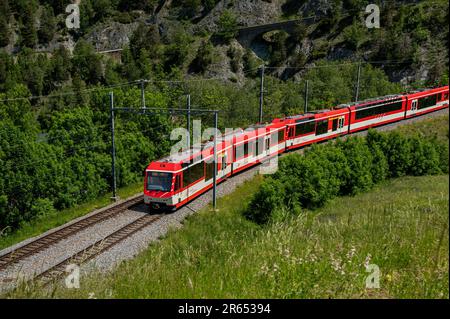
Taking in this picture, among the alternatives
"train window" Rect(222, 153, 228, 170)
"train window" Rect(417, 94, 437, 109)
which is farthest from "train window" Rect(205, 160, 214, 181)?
"train window" Rect(417, 94, 437, 109)

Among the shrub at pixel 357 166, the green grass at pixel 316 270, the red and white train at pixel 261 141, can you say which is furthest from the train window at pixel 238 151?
the green grass at pixel 316 270

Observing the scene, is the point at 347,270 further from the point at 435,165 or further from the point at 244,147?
the point at 435,165

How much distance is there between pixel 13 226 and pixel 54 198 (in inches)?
122

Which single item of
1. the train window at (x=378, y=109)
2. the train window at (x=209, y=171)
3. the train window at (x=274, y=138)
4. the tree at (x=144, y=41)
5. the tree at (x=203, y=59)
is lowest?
the train window at (x=209, y=171)

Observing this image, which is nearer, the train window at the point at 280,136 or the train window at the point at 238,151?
the train window at the point at 238,151

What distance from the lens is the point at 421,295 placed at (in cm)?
475

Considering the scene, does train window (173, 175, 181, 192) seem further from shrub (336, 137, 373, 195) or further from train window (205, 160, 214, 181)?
shrub (336, 137, 373, 195)

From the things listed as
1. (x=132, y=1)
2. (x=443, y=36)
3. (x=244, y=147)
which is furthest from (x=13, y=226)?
(x=132, y=1)

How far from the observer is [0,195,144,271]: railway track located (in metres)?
18.9

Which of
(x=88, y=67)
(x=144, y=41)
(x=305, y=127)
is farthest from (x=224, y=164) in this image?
(x=144, y=41)

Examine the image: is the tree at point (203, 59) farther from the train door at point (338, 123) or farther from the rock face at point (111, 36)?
the train door at point (338, 123)

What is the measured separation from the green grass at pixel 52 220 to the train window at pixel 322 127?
52.5ft

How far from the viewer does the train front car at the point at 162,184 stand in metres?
23.6

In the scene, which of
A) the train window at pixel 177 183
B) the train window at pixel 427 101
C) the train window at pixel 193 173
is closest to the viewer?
the train window at pixel 177 183
